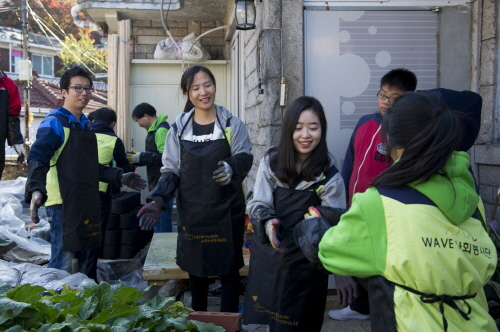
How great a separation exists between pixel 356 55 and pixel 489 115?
119 centimetres

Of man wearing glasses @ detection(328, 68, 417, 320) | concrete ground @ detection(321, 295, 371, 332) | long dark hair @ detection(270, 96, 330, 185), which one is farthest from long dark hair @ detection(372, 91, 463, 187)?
concrete ground @ detection(321, 295, 371, 332)

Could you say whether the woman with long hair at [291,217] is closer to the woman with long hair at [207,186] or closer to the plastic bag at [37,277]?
the woman with long hair at [207,186]

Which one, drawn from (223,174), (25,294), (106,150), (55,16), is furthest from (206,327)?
(55,16)

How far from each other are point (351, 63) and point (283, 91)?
0.66 metres

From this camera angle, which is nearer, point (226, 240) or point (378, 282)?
point (378, 282)

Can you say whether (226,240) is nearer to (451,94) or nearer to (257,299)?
(257,299)

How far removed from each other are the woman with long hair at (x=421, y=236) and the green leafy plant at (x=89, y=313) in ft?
2.18

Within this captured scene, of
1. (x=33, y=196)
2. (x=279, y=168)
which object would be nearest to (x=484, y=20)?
(x=279, y=168)

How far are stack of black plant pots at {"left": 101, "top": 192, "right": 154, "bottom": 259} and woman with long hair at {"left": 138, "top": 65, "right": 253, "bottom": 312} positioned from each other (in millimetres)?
2990

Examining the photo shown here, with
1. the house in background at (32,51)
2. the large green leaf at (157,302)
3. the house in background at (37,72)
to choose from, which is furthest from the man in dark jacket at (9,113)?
the house in background at (32,51)

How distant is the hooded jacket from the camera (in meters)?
1.72

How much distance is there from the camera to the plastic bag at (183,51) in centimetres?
899

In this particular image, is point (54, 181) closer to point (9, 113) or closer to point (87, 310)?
point (87, 310)

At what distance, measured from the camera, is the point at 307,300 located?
9.03ft
